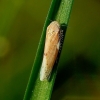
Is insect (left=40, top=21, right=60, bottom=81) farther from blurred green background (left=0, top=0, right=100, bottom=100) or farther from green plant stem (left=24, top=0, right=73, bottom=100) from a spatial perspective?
blurred green background (left=0, top=0, right=100, bottom=100)

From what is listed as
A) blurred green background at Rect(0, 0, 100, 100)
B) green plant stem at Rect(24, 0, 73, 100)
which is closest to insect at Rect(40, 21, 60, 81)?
green plant stem at Rect(24, 0, 73, 100)

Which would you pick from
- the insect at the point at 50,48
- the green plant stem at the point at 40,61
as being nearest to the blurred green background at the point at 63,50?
the insect at the point at 50,48

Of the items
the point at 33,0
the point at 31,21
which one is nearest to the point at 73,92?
the point at 31,21

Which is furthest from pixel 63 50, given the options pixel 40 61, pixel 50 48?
pixel 40 61

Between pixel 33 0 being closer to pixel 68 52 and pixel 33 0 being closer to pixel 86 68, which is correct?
pixel 68 52

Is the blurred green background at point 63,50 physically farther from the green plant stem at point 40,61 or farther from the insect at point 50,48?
the green plant stem at point 40,61
